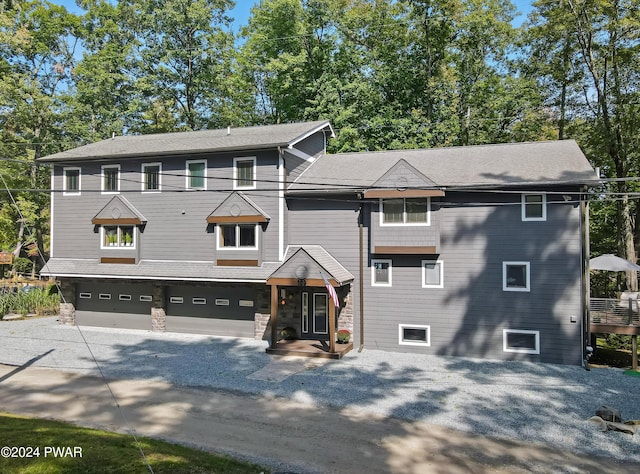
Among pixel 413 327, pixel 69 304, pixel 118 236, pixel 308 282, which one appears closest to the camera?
pixel 308 282

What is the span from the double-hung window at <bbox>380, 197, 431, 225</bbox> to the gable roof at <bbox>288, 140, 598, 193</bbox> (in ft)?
3.23

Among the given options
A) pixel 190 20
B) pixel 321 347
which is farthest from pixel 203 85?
pixel 321 347

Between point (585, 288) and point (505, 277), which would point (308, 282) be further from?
point (585, 288)

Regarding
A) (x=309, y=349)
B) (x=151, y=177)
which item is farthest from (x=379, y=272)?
(x=151, y=177)

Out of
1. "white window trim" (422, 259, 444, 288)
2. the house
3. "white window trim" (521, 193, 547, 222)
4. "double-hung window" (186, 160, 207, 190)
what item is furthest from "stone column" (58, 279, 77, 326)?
"white window trim" (521, 193, 547, 222)

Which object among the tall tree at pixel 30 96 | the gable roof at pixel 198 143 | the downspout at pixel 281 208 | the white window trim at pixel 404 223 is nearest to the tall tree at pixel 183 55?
the tall tree at pixel 30 96

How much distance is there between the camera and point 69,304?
22484 millimetres

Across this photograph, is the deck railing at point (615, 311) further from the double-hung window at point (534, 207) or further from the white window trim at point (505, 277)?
the double-hung window at point (534, 207)

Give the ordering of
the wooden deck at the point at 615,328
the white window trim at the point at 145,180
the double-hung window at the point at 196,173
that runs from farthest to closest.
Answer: the white window trim at the point at 145,180 < the double-hung window at the point at 196,173 < the wooden deck at the point at 615,328

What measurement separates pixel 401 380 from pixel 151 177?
47.1 feet

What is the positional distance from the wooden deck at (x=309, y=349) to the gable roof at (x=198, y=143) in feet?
26.3

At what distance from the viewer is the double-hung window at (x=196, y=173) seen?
792 inches

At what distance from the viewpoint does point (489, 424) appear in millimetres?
10695

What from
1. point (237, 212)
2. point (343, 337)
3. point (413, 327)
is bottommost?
point (343, 337)
